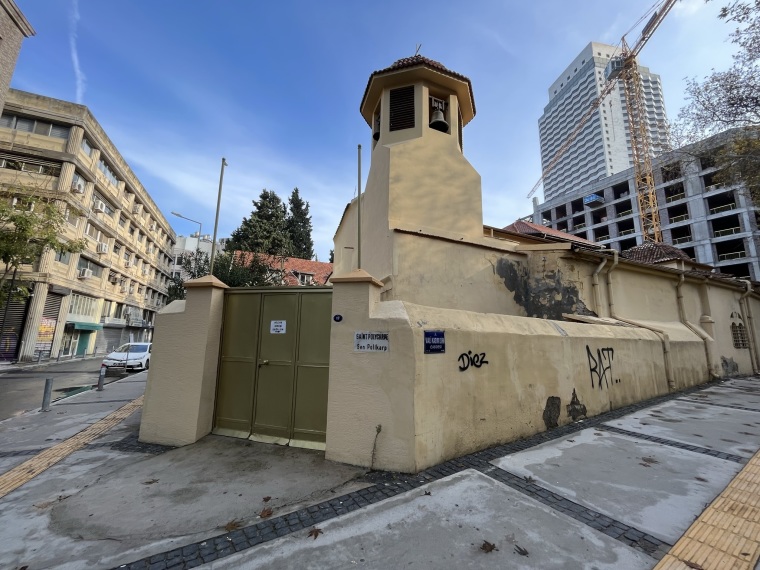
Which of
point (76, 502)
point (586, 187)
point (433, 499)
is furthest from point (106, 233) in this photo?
point (586, 187)

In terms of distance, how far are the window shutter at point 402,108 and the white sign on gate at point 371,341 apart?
7801 millimetres

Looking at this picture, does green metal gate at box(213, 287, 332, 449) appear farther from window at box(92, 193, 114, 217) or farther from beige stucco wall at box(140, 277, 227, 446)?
window at box(92, 193, 114, 217)

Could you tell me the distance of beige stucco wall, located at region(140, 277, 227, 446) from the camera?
4.91 metres

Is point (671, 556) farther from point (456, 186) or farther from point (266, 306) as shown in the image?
point (456, 186)

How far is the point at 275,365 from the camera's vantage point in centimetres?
509

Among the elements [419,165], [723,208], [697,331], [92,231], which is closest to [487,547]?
[419,165]

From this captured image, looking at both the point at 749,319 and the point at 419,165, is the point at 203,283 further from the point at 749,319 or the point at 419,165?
the point at 749,319

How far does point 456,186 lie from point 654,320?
893cm

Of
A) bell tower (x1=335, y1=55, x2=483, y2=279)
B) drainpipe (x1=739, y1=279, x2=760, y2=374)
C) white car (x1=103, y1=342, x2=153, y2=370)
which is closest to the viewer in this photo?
bell tower (x1=335, y1=55, x2=483, y2=279)

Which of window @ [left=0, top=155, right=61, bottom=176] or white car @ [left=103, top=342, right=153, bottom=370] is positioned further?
window @ [left=0, top=155, right=61, bottom=176]

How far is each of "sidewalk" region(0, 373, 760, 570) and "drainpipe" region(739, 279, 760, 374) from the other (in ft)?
49.5

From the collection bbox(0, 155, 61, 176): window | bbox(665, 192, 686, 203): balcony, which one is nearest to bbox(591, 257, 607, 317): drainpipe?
bbox(0, 155, 61, 176): window

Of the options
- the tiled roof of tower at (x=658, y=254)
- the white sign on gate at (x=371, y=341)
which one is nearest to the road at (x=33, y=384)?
the white sign on gate at (x=371, y=341)

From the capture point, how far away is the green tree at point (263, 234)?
23.0m
